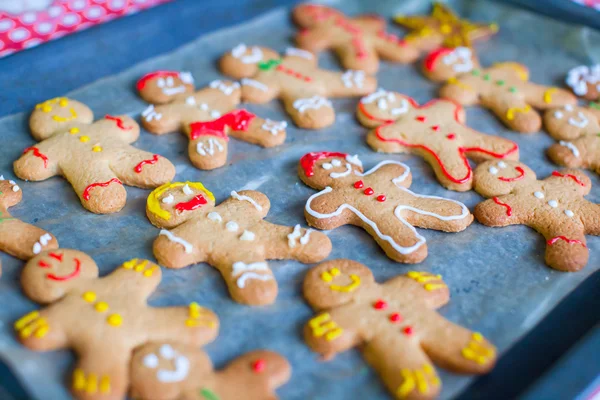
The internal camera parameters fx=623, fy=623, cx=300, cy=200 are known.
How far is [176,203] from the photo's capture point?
4.97 ft

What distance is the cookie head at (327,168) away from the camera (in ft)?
5.34

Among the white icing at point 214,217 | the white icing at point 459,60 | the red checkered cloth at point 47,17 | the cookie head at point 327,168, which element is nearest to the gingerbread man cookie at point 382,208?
the cookie head at point 327,168

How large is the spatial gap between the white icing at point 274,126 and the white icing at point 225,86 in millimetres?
181

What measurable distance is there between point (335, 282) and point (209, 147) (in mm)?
582

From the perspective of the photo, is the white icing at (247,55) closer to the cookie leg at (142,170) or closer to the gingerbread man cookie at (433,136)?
the gingerbread man cookie at (433,136)

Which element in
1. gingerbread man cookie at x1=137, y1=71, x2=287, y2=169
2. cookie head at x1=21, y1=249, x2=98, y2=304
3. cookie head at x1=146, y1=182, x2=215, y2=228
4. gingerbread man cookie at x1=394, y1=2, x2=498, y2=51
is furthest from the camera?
gingerbread man cookie at x1=394, y1=2, x2=498, y2=51

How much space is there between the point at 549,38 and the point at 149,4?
4.86 feet

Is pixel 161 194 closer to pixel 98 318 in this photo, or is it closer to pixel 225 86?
pixel 98 318

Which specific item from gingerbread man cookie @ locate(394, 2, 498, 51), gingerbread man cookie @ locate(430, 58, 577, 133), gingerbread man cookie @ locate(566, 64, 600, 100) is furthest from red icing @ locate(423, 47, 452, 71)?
gingerbread man cookie @ locate(566, 64, 600, 100)

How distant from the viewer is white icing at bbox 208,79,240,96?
1.92 metres

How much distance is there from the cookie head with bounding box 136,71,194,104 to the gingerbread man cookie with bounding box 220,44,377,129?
0.17m

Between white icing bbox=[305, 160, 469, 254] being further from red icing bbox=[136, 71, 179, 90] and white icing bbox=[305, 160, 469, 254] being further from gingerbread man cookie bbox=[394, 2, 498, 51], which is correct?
gingerbread man cookie bbox=[394, 2, 498, 51]

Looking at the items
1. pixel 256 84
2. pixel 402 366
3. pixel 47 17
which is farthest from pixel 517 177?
pixel 47 17

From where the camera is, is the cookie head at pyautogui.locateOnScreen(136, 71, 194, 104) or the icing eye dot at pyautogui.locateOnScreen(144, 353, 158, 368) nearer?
the icing eye dot at pyautogui.locateOnScreen(144, 353, 158, 368)
